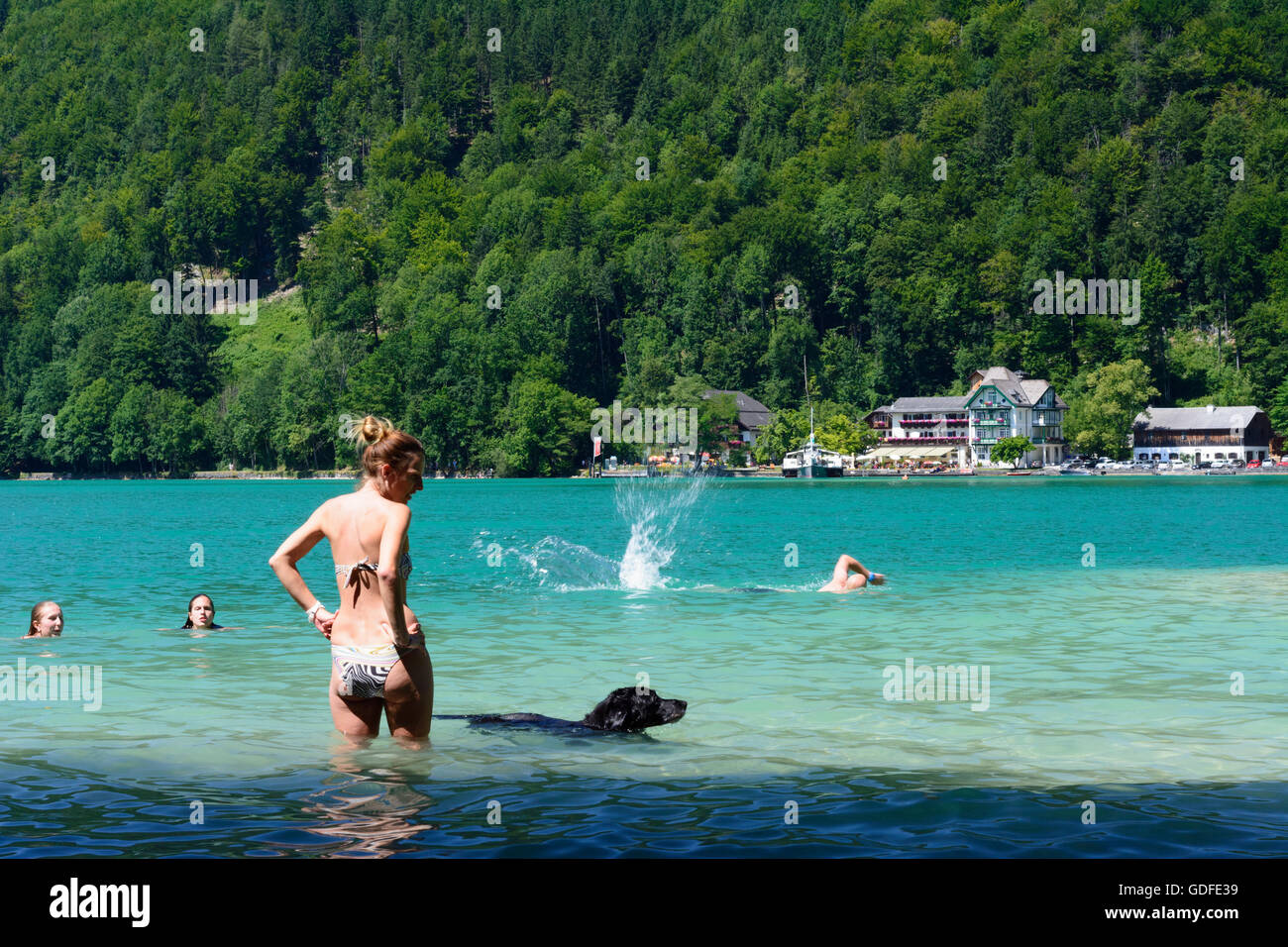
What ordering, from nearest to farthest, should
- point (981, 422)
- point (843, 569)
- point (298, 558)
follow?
1. point (298, 558)
2. point (843, 569)
3. point (981, 422)

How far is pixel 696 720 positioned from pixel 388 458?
6322mm

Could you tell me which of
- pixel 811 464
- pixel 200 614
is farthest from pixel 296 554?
pixel 811 464

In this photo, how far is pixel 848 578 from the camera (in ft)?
103

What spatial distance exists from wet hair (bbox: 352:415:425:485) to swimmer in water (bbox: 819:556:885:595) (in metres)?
21.5

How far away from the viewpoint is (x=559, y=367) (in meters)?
192

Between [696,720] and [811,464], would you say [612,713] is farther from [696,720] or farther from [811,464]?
[811,464]

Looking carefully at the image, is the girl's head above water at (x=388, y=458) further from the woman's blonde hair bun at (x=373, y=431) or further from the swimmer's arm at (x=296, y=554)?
the swimmer's arm at (x=296, y=554)

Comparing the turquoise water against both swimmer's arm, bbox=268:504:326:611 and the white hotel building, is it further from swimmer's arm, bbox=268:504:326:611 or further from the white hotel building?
the white hotel building

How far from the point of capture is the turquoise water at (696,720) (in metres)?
10.0

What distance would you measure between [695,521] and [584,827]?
6433 centimetres

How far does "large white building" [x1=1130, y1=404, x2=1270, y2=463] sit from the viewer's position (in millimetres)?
181500

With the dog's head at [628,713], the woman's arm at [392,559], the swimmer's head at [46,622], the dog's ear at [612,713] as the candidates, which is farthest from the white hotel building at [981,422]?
the woman's arm at [392,559]

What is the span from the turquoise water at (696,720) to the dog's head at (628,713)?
211 millimetres

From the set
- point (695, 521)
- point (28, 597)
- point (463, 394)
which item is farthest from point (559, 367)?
point (28, 597)
